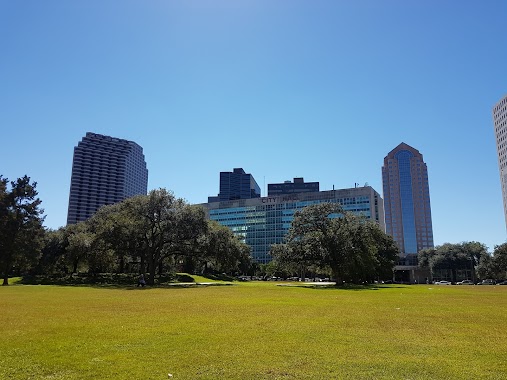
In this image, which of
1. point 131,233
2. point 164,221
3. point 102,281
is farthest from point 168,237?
point 102,281

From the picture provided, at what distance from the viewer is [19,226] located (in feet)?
193

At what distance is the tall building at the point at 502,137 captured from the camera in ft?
589

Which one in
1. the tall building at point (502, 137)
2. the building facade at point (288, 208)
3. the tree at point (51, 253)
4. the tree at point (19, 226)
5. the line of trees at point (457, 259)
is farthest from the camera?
→ the tall building at point (502, 137)

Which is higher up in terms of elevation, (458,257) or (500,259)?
(458,257)

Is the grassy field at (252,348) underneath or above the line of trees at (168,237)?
underneath

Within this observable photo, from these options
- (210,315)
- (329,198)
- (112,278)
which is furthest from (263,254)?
(210,315)

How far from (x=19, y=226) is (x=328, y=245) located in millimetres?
45527

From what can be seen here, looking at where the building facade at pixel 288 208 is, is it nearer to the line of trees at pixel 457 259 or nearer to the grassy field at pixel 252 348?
the line of trees at pixel 457 259

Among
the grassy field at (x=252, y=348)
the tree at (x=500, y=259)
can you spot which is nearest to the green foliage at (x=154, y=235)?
the grassy field at (x=252, y=348)

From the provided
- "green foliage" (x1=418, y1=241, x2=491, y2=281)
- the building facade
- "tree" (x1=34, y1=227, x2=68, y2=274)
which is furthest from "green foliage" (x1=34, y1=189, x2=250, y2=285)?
the building facade

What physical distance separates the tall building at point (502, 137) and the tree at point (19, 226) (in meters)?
183

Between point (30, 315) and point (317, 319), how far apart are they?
12.6 meters

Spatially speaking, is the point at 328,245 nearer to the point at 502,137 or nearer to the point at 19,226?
the point at 19,226

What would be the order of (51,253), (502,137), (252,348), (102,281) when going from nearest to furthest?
(252,348) < (102,281) < (51,253) < (502,137)
